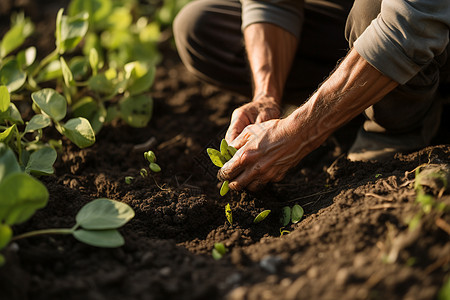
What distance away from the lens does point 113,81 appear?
183 centimetres

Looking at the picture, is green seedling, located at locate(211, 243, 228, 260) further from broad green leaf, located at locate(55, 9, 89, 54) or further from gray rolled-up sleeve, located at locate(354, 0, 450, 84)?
broad green leaf, located at locate(55, 9, 89, 54)

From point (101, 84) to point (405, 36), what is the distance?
3.69ft

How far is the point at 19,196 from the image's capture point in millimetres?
1004

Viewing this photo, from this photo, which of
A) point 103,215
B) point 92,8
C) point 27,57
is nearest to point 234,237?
point 103,215

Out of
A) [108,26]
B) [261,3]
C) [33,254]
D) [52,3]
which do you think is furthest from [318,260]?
[52,3]

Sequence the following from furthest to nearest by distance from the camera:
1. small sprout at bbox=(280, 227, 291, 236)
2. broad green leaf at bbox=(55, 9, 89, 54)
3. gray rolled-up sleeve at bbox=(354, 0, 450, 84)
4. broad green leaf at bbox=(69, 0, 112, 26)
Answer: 1. broad green leaf at bbox=(69, 0, 112, 26)
2. broad green leaf at bbox=(55, 9, 89, 54)
3. small sprout at bbox=(280, 227, 291, 236)
4. gray rolled-up sleeve at bbox=(354, 0, 450, 84)

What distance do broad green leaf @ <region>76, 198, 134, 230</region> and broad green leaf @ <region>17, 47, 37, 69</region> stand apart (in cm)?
91

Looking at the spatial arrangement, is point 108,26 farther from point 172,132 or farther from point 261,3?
point 261,3

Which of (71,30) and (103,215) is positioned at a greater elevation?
(71,30)

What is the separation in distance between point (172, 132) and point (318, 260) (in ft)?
3.59

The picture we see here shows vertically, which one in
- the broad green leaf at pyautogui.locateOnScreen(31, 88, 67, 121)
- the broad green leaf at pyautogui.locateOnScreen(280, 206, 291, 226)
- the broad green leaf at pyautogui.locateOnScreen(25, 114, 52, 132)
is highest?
the broad green leaf at pyautogui.locateOnScreen(31, 88, 67, 121)

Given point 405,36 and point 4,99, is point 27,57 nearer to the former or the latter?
point 4,99

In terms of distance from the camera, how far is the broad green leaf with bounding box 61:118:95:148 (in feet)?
4.72

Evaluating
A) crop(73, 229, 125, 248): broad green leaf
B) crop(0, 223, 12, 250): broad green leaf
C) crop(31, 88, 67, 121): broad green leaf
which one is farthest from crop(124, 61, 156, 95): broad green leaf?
crop(0, 223, 12, 250): broad green leaf
